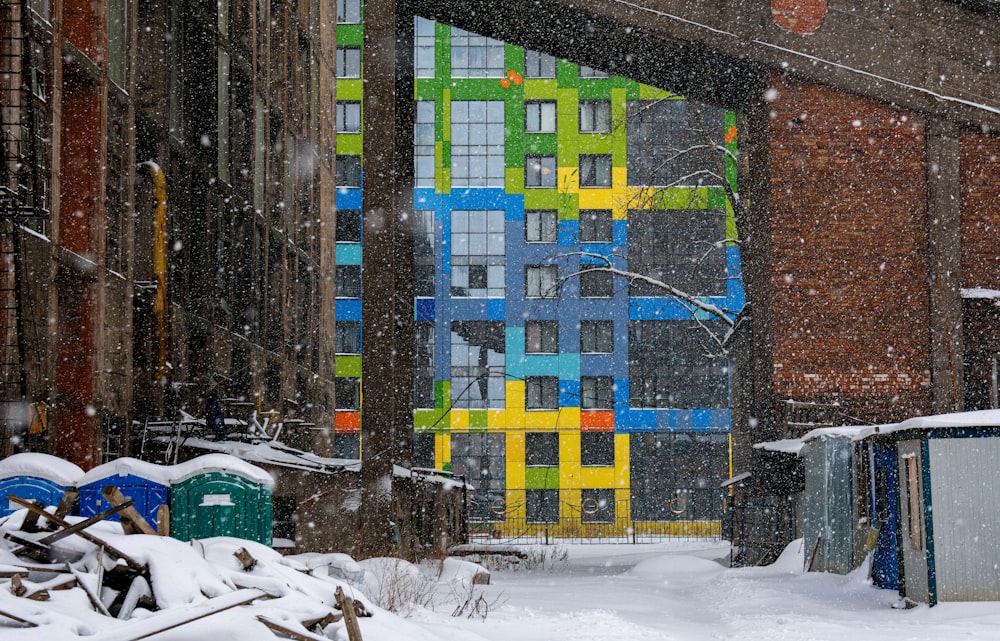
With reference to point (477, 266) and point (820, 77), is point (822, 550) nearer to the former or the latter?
point (820, 77)

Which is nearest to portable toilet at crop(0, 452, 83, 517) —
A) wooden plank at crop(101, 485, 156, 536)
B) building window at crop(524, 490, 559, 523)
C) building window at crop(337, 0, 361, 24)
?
wooden plank at crop(101, 485, 156, 536)

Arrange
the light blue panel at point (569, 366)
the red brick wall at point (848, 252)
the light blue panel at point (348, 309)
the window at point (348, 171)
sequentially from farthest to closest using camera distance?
the window at point (348, 171) < the light blue panel at point (348, 309) < the light blue panel at point (569, 366) < the red brick wall at point (848, 252)

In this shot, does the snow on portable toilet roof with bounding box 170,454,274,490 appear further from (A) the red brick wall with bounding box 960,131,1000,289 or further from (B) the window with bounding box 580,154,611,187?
(B) the window with bounding box 580,154,611,187

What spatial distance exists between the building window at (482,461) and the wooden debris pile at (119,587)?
122ft

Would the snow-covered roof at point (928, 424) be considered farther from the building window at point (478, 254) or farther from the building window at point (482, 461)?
the building window at point (478, 254)

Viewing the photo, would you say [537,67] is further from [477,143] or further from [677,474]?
[677,474]

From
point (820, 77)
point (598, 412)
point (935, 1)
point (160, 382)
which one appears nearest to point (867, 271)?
point (820, 77)

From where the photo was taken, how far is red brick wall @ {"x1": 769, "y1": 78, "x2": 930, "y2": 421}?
21141 mm

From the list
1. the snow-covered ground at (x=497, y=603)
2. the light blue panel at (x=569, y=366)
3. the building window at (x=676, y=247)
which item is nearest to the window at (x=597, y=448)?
the light blue panel at (x=569, y=366)

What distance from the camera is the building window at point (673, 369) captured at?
47062 millimetres

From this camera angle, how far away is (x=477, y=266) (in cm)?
4834

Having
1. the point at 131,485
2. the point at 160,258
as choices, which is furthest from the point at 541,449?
the point at 131,485

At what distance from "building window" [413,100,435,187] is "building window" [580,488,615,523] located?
14546mm

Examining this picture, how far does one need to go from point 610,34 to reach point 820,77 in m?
4.10
